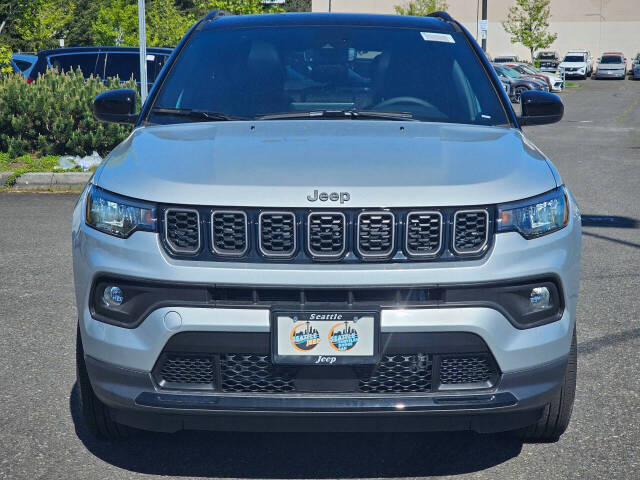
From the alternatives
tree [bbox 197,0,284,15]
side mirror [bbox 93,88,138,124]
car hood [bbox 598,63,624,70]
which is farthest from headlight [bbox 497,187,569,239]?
car hood [bbox 598,63,624,70]

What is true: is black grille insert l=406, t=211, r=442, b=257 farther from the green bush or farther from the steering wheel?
the green bush

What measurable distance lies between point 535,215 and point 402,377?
72 cm

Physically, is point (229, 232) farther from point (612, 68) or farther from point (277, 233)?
point (612, 68)

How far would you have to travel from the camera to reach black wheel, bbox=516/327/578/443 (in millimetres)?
3477

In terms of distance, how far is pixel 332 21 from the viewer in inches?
188

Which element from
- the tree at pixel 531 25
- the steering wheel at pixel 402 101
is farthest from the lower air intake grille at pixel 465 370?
the tree at pixel 531 25

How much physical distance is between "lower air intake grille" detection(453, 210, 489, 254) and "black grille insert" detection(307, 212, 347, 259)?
37cm

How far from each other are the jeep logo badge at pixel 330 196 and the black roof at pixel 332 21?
6.48 ft

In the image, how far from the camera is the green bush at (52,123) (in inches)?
487

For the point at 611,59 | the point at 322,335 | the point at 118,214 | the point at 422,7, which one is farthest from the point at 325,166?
the point at 422,7

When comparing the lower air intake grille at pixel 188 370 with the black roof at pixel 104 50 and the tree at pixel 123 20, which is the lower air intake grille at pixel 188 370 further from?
the tree at pixel 123 20

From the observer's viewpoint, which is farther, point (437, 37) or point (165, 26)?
point (165, 26)

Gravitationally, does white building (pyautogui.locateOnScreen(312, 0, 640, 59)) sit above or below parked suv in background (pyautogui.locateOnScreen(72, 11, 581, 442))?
below

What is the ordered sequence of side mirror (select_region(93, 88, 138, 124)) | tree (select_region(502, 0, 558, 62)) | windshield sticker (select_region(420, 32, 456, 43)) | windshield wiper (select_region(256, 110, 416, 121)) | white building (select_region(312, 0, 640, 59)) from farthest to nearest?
white building (select_region(312, 0, 640, 59)) < tree (select_region(502, 0, 558, 62)) < windshield sticker (select_region(420, 32, 456, 43)) < side mirror (select_region(93, 88, 138, 124)) < windshield wiper (select_region(256, 110, 416, 121))
